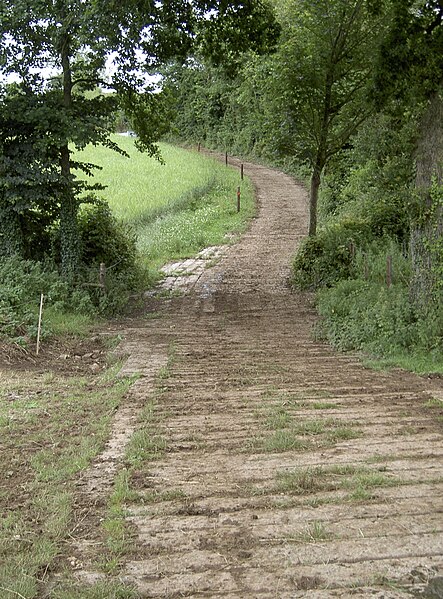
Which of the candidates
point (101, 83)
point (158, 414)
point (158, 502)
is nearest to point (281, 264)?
point (101, 83)

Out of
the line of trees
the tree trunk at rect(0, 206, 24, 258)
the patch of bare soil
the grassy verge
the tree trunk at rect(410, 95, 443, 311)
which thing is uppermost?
the line of trees

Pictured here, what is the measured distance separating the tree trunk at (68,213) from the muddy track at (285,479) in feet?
14.3

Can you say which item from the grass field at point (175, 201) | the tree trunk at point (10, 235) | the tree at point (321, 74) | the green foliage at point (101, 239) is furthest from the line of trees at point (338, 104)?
the grass field at point (175, 201)

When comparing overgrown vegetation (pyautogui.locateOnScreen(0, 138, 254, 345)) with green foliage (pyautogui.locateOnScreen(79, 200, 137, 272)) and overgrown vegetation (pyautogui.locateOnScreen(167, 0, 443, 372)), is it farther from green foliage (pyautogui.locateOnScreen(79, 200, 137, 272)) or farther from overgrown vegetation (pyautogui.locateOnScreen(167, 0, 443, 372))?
overgrown vegetation (pyautogui.locateOnScreen(167, 0, 443, 372))

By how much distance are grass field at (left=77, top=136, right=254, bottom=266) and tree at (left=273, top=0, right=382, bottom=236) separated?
241 inches

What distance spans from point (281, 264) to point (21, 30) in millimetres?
9750

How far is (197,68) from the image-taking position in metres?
48.3

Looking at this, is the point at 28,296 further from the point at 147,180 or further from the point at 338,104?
the point at 147,180

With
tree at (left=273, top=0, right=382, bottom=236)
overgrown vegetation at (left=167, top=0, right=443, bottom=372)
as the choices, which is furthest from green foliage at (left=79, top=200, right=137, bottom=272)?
tree at (left=273, top=0, right=382, bottom=236)

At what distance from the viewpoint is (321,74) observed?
51.4 ft

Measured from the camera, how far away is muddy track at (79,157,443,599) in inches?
153

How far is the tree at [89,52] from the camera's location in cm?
1217

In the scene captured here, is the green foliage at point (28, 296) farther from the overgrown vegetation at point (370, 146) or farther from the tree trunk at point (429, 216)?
the tree trunk at point (429, 216)

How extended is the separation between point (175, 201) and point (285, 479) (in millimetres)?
26131
